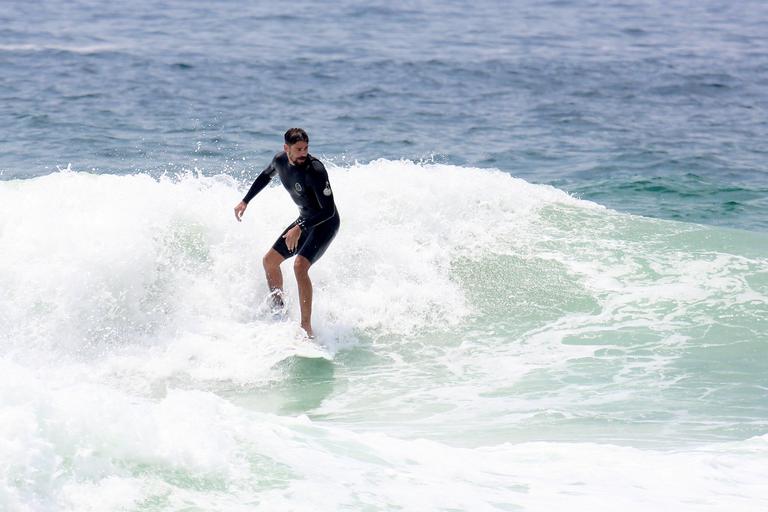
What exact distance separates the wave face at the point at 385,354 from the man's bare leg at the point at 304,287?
255 millimetres

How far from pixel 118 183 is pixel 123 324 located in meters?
2.13

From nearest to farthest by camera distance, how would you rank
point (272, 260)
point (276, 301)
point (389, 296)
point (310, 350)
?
point (310, 350) < point (272, 260) < point (276, 301) < point (389, 296)

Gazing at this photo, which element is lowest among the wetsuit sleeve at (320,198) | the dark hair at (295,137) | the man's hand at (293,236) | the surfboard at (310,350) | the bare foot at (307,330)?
the surfboard at (310,350)

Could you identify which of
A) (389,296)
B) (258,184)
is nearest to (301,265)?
(258,184)

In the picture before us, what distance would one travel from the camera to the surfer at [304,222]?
8.20 meters

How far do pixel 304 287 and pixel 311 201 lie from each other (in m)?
0.67

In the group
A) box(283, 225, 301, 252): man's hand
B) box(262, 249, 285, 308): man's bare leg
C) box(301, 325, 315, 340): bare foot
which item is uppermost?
box(283, 225, 301, 252): man's hand

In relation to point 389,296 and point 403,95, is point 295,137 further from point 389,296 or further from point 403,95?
point 403,95

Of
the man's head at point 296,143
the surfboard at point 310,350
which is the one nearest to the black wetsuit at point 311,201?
the man's head at point 296,143

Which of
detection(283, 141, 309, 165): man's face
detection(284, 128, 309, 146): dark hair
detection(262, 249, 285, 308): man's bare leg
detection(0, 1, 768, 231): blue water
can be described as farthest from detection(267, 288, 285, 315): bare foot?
detection(0, 1, 768, 231): blue water

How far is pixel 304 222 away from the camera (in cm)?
838

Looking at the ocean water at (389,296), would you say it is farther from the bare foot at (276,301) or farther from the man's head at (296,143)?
the man's head at (296,143)

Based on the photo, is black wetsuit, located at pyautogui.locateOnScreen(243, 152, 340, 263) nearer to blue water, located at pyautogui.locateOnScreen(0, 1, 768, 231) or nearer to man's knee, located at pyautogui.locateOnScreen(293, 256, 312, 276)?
man's knee, located at pyautogui.locateOnScreen(293, 256, 312, 276)

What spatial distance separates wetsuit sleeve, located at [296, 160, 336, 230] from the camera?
8188 mm
